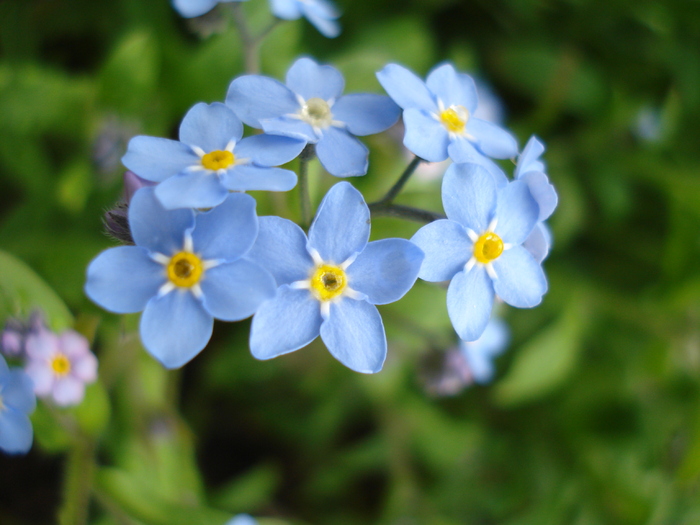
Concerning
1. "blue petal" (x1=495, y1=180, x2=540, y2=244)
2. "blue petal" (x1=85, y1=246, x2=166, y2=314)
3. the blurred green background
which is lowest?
the blurred green background

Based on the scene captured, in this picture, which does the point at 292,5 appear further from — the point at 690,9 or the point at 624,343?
the point at 624,343

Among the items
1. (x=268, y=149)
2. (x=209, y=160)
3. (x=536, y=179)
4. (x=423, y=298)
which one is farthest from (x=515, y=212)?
(x=423, y=298)

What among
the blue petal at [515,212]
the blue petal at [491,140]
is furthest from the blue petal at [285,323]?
the blue petal at [491,140]

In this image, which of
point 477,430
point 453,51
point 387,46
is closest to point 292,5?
point 387,46

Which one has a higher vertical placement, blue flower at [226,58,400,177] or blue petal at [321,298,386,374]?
blue flower at [226,58,400,177]

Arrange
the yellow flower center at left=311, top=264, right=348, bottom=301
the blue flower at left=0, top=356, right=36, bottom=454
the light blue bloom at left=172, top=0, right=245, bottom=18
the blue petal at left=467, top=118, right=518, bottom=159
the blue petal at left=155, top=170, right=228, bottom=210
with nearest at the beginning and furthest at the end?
the blue petal at left=155, top=170, right=228, bottom=210 → the yellow flower center at left=311, top=264, right=348, bottom=301 → the blue flower at left=0, top=356, right=36, bottom=454 → the blue petal at left=467, top=118, right=518, bottom=159 → the light blue bloom at left=172, top=0, right=245, bottom=18

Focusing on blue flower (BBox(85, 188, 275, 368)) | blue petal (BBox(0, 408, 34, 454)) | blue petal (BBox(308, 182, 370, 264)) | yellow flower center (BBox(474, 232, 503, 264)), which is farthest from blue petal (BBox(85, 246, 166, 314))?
yellow flower center (BBox(474, 232, 503, 264))

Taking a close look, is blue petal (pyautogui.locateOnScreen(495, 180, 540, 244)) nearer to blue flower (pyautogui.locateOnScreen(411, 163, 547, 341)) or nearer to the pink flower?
blue flower (pyautogui.locateOnScreen(411, 163, 547, 341))
